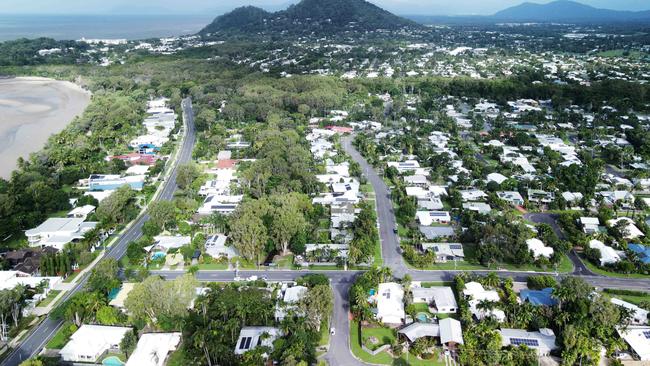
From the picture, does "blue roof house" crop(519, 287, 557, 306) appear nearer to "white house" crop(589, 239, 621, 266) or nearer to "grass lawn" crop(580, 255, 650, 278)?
"grass lawn" crop(580, 255, 650, 278)

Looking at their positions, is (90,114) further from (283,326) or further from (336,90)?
(283,326)

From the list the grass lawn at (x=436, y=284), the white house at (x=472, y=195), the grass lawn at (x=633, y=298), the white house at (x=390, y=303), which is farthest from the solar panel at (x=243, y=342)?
the white house at (x=472, y=195)

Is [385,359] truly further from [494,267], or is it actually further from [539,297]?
[494,267]

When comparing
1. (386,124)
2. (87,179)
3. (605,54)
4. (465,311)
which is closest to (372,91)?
(386,124)

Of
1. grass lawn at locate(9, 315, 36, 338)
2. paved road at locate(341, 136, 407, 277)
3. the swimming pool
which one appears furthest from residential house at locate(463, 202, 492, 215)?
grass lawn at locate(9, 315, 36, 338)

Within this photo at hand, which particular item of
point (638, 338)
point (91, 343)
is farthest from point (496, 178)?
point (91, 343)

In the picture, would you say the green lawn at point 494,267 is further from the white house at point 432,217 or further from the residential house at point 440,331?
the residential house at point 440,331
